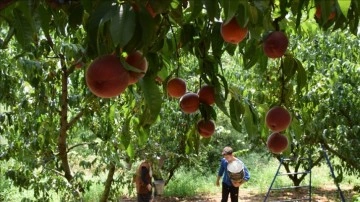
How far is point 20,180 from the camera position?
405 centimetres

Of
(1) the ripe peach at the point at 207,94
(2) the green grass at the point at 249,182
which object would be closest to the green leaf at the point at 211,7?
(1) the ripe peach at the point at 207,94

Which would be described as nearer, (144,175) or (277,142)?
(277,142)

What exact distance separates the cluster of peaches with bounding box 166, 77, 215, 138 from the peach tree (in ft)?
0.09

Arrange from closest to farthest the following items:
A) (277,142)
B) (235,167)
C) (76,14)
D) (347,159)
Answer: (76,14)
(277,142)
(235,167)
(347,159)

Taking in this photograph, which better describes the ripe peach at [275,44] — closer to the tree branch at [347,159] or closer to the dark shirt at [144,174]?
the dark shirt at [144,174]

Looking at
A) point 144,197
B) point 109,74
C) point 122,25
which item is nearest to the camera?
point 122,25

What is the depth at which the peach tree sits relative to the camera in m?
0.88

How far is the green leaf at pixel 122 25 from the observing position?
29.0 inches

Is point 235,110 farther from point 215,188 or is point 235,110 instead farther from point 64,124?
point 215,188

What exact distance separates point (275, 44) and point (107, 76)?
65 cm

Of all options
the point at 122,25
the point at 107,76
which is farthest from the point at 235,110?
the point at 122,25

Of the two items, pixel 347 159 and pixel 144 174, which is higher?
pixel 347 159

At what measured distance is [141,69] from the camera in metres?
0.98

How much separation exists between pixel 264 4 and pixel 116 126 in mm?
3132
